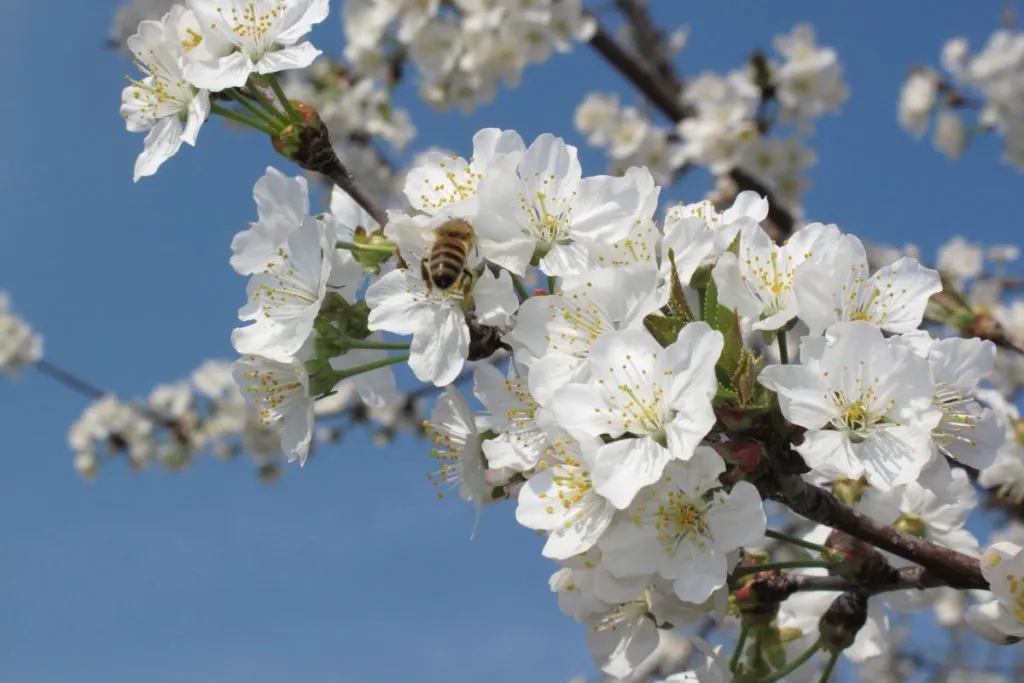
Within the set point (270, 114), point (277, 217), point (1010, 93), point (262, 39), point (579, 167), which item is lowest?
point (579, 167)

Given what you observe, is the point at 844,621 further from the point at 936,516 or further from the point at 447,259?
the point at 447,259

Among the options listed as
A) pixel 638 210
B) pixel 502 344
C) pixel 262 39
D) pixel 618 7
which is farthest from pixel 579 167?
pixel 618 7

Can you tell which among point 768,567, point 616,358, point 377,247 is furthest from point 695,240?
point 768,567

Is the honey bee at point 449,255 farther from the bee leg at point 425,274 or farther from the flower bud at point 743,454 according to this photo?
the flower bud at point 743,454

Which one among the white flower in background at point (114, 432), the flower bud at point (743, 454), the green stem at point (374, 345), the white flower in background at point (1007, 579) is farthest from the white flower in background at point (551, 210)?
the white flower in background at point (114, 432)

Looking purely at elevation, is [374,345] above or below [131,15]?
below

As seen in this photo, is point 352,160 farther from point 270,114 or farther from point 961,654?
point 961,654

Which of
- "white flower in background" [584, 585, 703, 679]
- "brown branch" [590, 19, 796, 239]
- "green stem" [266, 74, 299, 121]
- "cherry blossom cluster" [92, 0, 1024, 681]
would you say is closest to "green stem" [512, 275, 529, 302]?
"cherry blossom cluster" [92, 0, 1024, 681]
